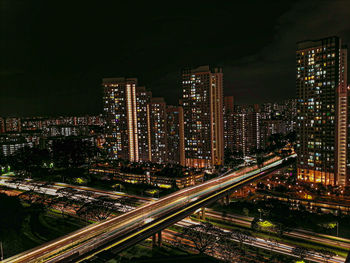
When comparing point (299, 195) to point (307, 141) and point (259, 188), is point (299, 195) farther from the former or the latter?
point (307, 141)

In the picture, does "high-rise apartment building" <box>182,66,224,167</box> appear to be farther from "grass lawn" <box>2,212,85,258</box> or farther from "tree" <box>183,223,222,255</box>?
"grass lawn" <box>2,212,85,258</box>

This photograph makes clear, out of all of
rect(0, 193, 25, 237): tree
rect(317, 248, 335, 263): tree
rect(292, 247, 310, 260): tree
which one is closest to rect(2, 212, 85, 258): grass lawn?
rect(0, 193, 25, 237): tree

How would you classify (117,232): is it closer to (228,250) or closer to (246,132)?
(228,250)

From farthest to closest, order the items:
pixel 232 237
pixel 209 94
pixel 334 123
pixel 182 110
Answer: pixel 182 110
pixel 209 94
pixel 334 123
pixel 232 237

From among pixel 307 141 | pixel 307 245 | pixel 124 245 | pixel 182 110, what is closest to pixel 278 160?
pixel 307 141

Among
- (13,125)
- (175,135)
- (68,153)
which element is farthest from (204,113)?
(13,125)

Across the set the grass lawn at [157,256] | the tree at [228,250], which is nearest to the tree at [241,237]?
the tree at [228,250]

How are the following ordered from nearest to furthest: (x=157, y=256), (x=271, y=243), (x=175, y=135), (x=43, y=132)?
(x=157, y=256) < (x=271, y=243) < (x=175, y=135) < (x=43, y=132)
